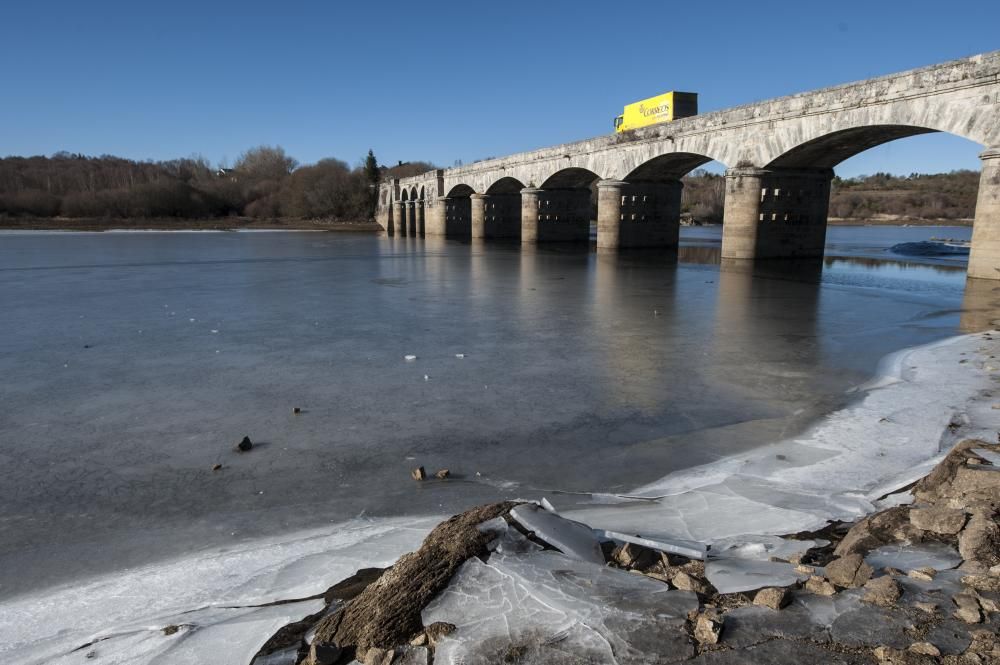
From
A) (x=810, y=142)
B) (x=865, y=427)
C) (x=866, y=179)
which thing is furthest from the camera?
(x=866, y=179)

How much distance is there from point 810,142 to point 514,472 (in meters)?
18.2

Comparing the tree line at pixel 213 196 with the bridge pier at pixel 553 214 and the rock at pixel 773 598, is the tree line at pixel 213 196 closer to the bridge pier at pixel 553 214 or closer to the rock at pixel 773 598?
the bridge pier at pixel 553 214

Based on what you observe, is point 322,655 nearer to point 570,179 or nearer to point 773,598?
point 773,598

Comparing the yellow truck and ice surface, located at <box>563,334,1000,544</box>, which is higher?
the yellow truck

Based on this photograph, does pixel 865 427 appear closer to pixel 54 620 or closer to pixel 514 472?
pixel 514 472

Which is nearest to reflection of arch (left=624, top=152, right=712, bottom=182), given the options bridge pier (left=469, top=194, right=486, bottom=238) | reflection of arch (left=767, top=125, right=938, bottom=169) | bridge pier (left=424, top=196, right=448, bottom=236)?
reflection of arch (left=767, top=125, right=938, bottom=169)

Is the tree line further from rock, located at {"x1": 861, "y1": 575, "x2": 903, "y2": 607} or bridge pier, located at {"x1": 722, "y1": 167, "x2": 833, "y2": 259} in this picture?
rock, located at {"x1": 861, "y1": 575, "x2": 903, "y2": 607}

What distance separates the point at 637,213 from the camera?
2917cm

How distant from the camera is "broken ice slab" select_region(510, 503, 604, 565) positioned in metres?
3.04

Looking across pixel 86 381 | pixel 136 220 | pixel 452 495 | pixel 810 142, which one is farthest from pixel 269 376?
pixel 136 220

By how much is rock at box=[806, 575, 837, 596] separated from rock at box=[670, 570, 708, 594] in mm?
450

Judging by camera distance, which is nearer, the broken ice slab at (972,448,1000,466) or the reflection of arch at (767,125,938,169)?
the broken ice slab at (972,448,1000,466)

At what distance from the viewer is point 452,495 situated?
4125mm

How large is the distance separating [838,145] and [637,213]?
10.7 meters
